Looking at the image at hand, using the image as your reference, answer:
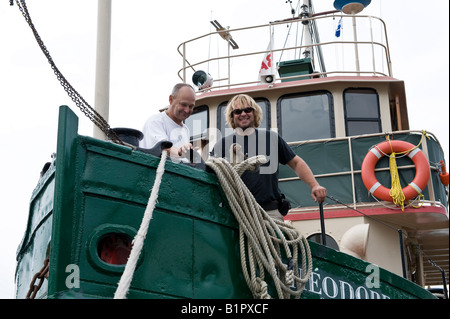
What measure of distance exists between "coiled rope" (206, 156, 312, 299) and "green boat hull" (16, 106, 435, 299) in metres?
0.10

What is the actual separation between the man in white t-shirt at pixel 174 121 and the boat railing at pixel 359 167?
15.1 feet

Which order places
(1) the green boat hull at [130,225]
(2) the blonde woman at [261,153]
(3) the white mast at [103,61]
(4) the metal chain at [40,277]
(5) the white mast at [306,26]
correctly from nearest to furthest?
1. (1) the green boat hull at [130,225]
2. (4) the metal chain at [40,277]
3. (2) the blonde woman at [261,153]
4. (3) the white mast at [103,61]
5. (5) the white mast at [306,26]

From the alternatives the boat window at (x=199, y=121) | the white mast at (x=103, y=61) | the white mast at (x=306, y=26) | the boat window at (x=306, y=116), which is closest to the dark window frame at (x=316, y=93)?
the boat window at (x=306, y=116)

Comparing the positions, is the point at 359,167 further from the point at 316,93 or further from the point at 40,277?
the point at 40,277

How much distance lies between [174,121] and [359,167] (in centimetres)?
513

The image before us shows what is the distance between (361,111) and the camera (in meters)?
10.2

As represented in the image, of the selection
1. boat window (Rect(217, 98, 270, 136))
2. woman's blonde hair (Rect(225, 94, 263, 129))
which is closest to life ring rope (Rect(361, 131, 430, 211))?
boat window (Rect(217, 98, 270, 136))

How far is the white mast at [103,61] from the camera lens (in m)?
6.00

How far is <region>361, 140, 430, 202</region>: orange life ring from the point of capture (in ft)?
29.6

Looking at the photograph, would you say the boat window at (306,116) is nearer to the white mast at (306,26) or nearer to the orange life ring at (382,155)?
the orange life ring at (382,155)

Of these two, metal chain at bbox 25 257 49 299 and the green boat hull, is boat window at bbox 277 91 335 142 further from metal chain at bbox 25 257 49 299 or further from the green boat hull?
metal chain at bbox 25 257 49 299

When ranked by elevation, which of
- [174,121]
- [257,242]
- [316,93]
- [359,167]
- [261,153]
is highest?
[316,93]

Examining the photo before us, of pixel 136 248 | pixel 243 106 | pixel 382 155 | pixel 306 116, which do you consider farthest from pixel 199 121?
pixel 136 248

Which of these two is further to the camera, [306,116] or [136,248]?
[306,116]
